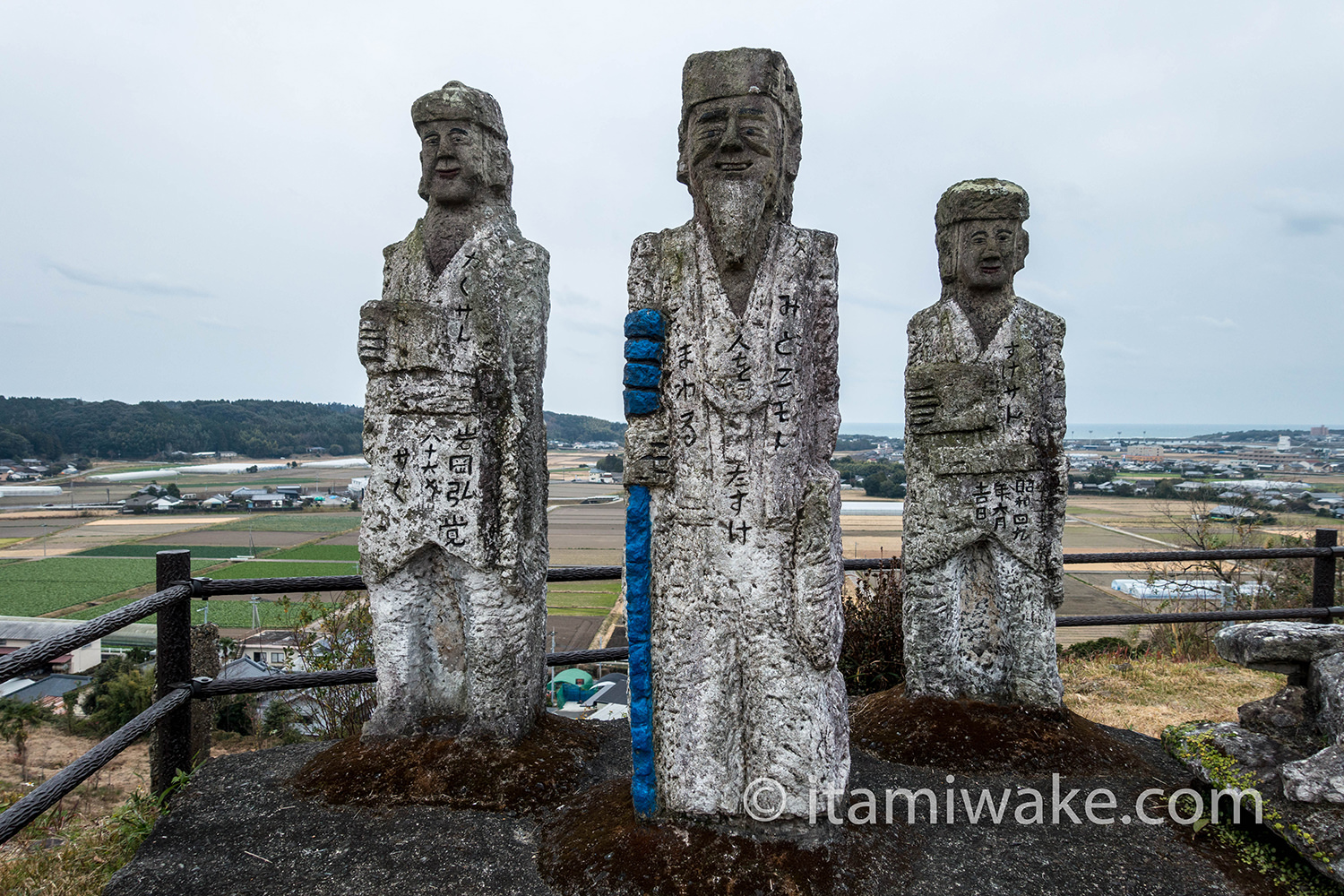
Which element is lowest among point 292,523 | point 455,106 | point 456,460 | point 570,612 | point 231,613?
point 570,612

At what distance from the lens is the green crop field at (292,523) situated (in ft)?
72.8

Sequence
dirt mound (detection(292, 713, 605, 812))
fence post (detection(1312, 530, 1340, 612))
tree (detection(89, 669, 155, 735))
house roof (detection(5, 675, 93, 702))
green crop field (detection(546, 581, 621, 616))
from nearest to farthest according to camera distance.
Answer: dirt mound (detection(292, 713, 605, 812)) < fence post (detection(1312, 530, 1340, 612)) < tree (detection(89, 669, 155, 735)) < house roof (detection(5, 675, 93, 702)) < green crop field (detection(546, 581, 621, 616))

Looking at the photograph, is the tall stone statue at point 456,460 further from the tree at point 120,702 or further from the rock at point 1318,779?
the tree at point 120,702

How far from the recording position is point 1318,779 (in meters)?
3.28

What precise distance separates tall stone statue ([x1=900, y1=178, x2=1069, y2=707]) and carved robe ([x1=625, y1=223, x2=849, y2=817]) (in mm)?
1994

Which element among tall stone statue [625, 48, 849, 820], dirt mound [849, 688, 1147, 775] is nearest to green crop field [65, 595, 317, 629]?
dirt mound [849, 688, 1147, 775]

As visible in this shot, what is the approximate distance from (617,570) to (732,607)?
215 centimetres

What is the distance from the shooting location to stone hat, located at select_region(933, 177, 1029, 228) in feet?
16.3

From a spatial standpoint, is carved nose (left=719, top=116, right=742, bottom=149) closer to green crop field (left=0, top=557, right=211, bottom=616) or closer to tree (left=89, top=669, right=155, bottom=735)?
tree (left=89, top=669, right=155, bottom=735)

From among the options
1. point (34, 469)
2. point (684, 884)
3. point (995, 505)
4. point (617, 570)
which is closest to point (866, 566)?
point (995, 505)

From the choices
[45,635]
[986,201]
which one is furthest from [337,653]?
[986,201]

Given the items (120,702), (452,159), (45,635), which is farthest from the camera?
(120,702)

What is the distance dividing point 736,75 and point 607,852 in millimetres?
3729

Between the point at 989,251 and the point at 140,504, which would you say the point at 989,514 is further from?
the point at 140,504
